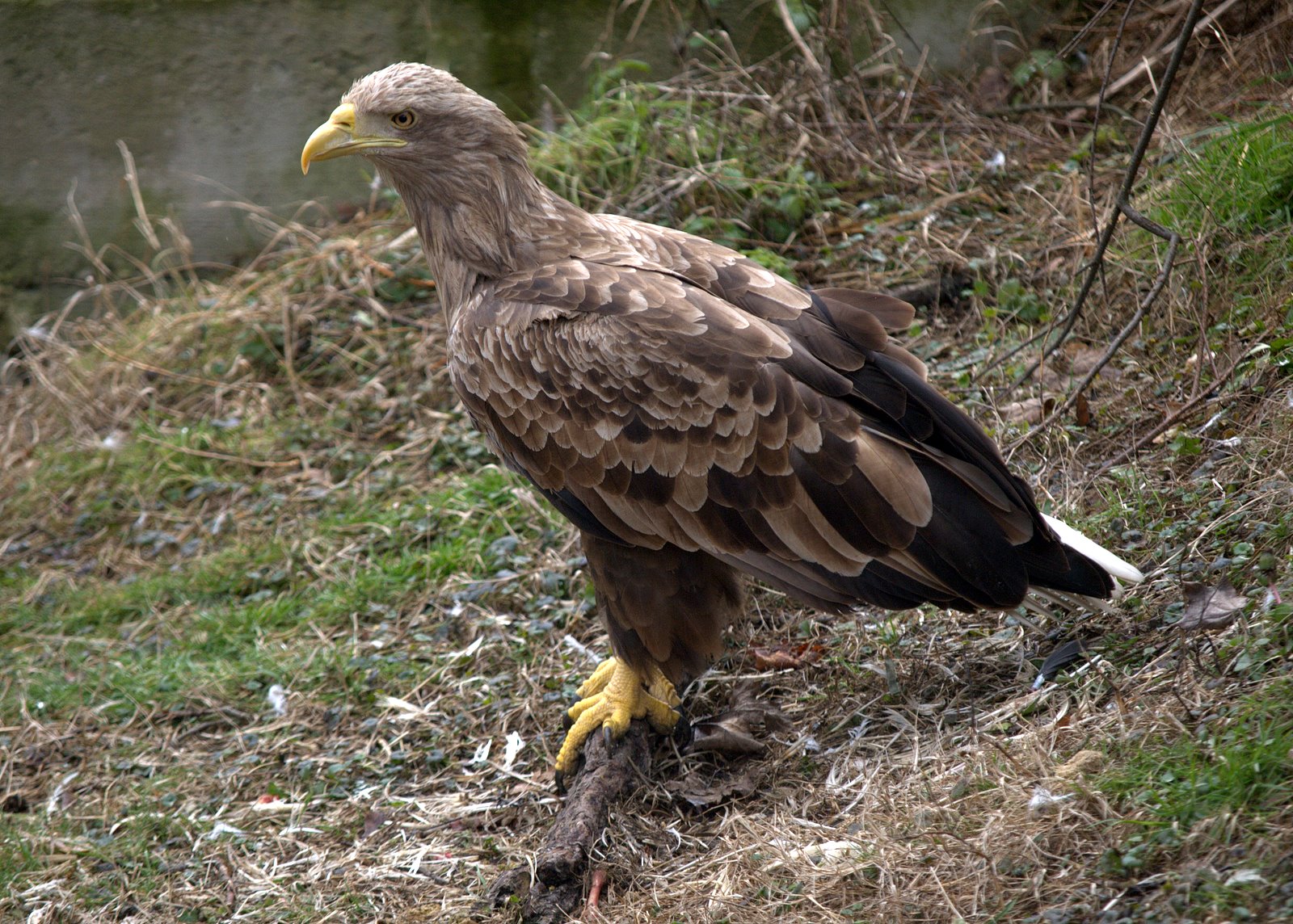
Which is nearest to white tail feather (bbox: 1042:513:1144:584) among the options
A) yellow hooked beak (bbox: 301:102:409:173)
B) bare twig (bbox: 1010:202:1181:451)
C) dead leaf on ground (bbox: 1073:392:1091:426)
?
bare twig (bbox: 1010:202:1181:451)

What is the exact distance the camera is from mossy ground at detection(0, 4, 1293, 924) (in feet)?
8.29

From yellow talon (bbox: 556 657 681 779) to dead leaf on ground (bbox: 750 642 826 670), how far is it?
0.32 meters

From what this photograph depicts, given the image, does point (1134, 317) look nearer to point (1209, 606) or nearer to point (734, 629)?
point (1209, 606)

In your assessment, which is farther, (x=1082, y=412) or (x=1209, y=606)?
(x=1082, y=412)

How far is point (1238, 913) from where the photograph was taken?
200cm

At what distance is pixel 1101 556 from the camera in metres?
2.99

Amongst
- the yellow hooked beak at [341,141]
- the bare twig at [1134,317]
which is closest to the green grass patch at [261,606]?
the yellow hooked beak at [341,141]

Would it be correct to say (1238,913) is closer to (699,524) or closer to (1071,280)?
(699,524)

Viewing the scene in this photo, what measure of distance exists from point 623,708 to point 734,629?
578 millimetres

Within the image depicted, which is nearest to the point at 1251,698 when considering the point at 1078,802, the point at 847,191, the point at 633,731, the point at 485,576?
the point at 1078,802

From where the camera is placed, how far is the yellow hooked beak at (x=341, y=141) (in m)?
3.47

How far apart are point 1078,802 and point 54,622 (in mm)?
4220

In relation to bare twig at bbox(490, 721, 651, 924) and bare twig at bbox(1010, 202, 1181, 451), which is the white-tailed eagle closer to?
bare twig at bbox(490, 721, 651, 924)

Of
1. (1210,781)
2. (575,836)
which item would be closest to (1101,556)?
(1210,781)
